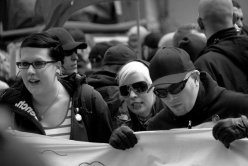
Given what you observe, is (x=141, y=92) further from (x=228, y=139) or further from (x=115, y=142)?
(x=228, y=139)

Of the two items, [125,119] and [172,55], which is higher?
[172,55]

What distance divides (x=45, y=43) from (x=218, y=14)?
1.37 meters

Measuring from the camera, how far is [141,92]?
420 cm

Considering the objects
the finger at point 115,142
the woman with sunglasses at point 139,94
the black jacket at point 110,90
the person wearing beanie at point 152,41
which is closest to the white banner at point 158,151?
the finger at point 115,142

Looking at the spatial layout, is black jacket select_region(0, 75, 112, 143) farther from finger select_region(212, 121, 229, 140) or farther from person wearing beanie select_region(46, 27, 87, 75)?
finger select_region(212, 121, 229, 140)

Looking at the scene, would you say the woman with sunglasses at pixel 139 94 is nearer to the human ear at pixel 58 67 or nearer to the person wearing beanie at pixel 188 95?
the human ear at pixel 58 67

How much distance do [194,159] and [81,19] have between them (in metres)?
13.7

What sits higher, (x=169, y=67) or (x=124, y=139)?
(x=169, y=67)

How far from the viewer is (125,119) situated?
4.47 metres

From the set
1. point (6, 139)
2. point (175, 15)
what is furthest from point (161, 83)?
point (175, 15)

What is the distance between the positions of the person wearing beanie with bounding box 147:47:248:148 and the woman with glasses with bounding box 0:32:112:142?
0.73 meters

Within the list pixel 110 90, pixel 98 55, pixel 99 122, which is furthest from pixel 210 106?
pixel 98 55

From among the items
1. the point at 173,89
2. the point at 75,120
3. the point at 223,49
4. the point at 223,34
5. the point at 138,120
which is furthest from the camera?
the point at 223,34

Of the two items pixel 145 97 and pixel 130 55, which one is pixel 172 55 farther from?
pixel 130 55
